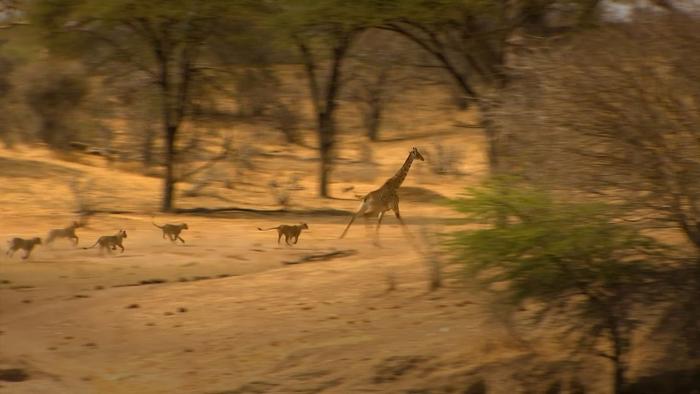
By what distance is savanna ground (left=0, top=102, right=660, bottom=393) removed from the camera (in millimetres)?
A: 9562

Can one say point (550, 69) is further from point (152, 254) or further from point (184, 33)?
point (184, 33)

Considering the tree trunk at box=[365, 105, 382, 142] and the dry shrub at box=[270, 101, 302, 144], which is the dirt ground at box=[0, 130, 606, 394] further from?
the tree trunk at box=[365, 105, 382, 142]

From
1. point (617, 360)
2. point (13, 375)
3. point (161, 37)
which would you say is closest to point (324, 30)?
point (161, 37)

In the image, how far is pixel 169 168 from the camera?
2227 centimetres

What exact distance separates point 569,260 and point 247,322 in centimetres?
374

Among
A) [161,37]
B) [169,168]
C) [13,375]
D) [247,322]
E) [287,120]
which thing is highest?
[161,37]

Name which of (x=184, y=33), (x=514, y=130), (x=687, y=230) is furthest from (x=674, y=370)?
(x=184, y=33)

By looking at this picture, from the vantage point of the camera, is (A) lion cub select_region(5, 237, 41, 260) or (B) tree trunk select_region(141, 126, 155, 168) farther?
(B) tree trunk select_region(141, 126, 155, 168)

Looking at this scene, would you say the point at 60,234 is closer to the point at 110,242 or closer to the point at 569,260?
the point at 110,242

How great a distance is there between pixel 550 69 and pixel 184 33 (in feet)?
43.6

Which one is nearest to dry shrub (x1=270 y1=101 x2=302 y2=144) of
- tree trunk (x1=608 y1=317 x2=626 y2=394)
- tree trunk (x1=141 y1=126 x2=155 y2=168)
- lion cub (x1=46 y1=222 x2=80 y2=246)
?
tree trunk (x1=141 y1=126 x2=155 y2=168)

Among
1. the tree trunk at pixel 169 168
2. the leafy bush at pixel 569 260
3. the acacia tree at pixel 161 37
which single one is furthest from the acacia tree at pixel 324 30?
the leafy bush at pixel 569 260

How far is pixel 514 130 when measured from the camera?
9.55m

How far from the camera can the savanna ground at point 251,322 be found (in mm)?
9562
